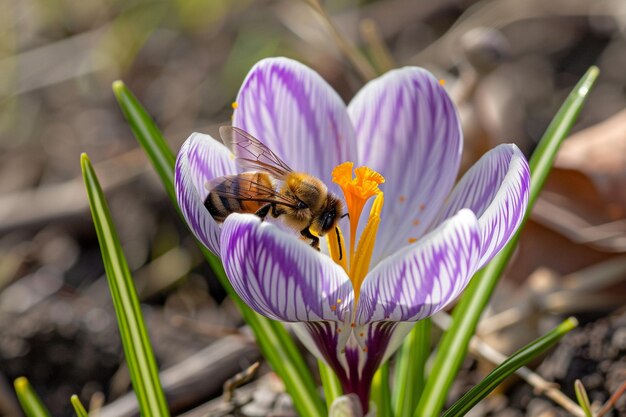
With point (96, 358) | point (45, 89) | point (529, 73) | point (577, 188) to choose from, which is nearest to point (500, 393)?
point (577, 188)

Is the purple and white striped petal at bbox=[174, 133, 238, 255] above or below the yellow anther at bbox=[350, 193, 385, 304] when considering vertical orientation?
above

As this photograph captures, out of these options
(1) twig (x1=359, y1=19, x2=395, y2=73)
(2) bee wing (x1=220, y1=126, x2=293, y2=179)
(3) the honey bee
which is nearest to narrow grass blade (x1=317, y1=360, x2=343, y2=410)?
(3) the honey bee

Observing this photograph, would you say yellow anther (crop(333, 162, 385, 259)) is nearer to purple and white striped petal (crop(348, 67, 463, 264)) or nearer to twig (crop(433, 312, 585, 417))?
purple and white striped petal (crop(348, 67, 463, 264))

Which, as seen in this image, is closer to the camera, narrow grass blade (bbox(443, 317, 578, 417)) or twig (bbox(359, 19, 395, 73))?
narrow grass blade (bbox(443, 317, 578, 417))

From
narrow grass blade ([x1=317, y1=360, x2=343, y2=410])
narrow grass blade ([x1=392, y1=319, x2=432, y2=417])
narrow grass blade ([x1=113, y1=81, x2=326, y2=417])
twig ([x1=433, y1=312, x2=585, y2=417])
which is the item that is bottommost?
twig ([x1=433, y1=312, x2=585, y2=417])

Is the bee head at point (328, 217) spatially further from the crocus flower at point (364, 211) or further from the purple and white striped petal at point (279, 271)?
the purple and white striped petal at point (279, 271)

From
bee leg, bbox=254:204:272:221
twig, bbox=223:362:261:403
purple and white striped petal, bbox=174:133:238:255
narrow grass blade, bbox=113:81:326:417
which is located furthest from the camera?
twig, bbox=223:362:261:403

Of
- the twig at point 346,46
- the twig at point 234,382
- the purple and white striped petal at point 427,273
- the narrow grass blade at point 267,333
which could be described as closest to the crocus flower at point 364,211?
the purple and white striped petal at point 427,273

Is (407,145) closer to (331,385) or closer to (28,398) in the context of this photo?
(331,385)
